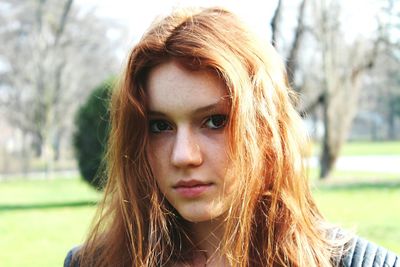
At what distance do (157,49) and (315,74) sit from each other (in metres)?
21.9

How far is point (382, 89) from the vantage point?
41844 millimetres

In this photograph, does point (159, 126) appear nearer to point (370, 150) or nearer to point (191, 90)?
point (191, 90)

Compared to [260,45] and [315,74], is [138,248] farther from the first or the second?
[315,74]

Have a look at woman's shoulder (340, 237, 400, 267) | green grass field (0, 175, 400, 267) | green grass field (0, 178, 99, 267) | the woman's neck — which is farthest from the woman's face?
green grass field (0, 175, 400, 267)

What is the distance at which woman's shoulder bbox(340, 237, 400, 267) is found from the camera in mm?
1335

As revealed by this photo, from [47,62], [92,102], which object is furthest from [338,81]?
[47,62]

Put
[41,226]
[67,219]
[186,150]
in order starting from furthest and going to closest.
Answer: [67,219]
[41,226]
[186,150]

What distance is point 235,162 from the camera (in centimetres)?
131

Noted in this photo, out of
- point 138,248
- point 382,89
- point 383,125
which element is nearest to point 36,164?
point 382,89

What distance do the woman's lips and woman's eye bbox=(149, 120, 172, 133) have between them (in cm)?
14

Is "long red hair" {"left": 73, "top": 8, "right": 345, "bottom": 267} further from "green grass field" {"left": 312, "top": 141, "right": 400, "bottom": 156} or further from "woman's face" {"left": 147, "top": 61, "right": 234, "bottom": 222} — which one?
"green grass field" {"left": 312, "top": 141, "right": 400, "bottom": 156}

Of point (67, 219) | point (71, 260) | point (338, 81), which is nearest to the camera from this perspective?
point (71, 260)

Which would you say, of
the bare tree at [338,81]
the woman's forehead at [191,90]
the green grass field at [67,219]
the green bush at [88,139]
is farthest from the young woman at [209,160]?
the bare tree at [338,81]

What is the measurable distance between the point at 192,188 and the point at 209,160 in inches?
2.9
